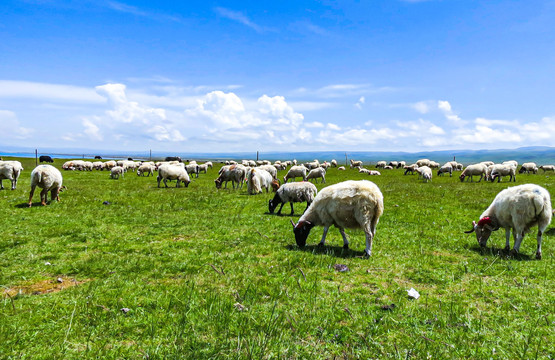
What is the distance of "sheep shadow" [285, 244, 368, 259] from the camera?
9789 mm

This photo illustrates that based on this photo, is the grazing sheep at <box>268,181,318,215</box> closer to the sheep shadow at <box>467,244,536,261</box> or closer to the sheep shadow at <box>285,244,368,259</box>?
the sheep shadow at <box>285,244,368,259</box>

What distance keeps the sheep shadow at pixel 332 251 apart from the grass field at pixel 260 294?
112 millimetres

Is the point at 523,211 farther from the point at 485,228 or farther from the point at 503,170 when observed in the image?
the point at 503,170

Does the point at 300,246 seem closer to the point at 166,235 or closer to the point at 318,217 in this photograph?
the point at 318,217

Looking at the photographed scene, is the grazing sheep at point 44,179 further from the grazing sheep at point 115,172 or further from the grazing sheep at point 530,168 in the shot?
the grazing sheep at point 530,168

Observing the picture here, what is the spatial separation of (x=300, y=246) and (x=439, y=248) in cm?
543

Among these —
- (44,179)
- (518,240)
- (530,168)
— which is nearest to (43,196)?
(44,179)

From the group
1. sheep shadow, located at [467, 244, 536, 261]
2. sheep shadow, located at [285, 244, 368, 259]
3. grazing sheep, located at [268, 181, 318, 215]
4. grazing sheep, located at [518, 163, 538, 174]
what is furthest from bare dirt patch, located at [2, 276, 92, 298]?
grazing sheep, located at [518, 163, 538, 174]

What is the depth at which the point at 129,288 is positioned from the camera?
6.75 m

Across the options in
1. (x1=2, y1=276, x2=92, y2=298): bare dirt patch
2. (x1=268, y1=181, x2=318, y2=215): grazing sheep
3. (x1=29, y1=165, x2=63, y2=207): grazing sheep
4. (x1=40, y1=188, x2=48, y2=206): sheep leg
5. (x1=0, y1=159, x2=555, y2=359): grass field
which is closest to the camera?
(x1=0, y1=159, x2=555, y2=359): grass field

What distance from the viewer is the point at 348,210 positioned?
10.2 meters

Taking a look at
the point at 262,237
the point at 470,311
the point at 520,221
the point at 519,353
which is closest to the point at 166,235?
the point at 262,237

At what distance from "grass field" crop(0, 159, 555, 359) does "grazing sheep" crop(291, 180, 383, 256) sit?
0.84m

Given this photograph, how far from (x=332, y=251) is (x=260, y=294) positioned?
167 inches
